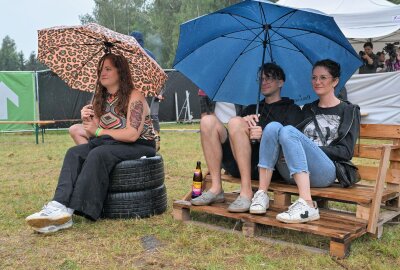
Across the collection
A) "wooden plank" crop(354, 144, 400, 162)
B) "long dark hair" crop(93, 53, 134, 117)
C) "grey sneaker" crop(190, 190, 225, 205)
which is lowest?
"grey sneaker" crop(190, 190, 225, 205)

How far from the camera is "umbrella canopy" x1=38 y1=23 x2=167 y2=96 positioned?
4328mm

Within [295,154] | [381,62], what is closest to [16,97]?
[381,62]

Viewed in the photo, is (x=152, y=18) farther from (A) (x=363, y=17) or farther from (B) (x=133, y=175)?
(B) (x=133, y=175)

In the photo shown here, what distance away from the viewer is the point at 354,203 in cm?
355

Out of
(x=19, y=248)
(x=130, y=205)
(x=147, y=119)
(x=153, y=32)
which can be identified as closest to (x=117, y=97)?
(x=147, y=119)

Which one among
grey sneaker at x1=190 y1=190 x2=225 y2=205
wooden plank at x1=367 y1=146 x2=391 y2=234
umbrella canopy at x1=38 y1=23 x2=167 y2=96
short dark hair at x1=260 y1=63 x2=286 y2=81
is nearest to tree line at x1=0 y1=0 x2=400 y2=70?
umbrella canopy at x1=38 y1=23 x2=167 y2=96

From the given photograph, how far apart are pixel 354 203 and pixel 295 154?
26.7 inches

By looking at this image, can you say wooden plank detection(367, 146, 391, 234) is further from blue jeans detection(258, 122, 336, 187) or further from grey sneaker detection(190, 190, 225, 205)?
grey sneaker detection(190, 190, 225, 205)

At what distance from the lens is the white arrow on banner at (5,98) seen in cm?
1358

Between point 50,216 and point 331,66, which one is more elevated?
point 331,66

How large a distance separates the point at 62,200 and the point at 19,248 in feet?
1.65

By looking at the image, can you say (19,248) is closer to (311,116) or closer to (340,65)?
(311,116)

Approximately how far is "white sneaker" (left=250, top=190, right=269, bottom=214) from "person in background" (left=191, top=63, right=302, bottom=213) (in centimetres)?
12

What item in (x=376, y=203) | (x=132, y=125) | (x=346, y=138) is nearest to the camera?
(x=376, y=203)
